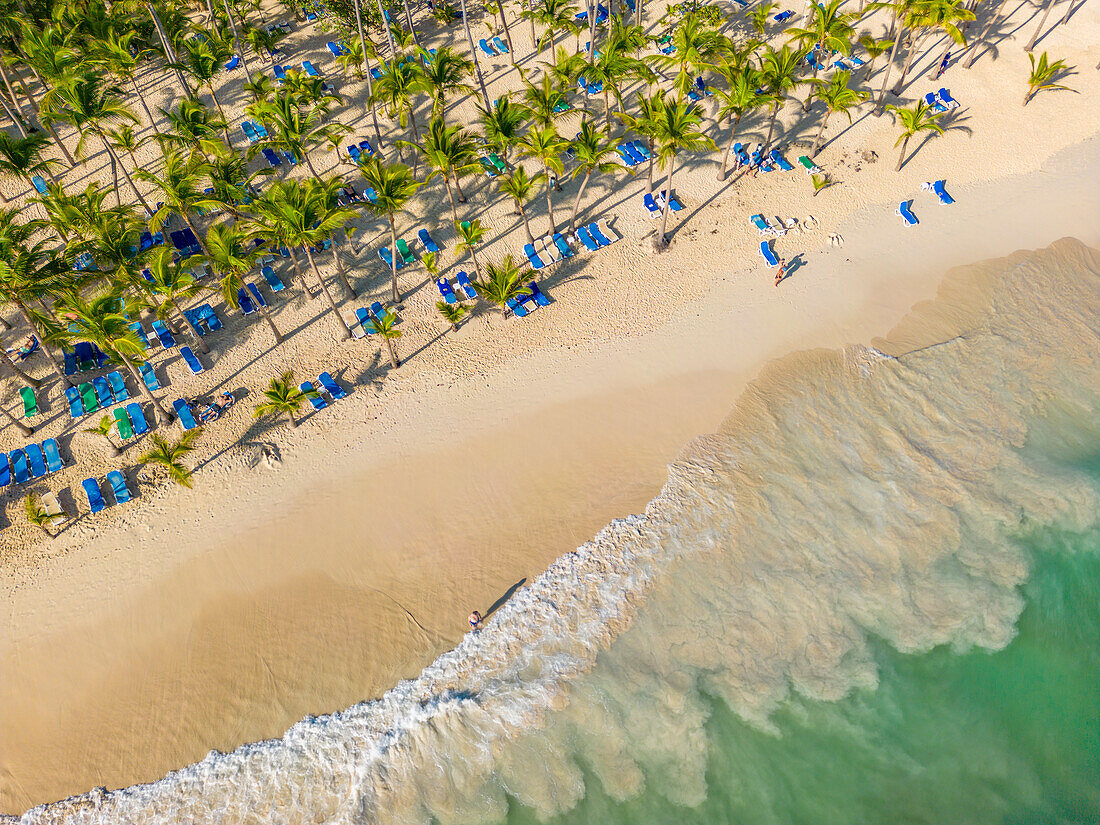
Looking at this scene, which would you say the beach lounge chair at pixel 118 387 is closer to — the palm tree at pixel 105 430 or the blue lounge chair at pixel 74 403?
the palm tree at pixel 105 430

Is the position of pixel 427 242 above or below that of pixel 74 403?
above

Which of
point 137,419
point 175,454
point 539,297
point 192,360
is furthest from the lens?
point 539,297

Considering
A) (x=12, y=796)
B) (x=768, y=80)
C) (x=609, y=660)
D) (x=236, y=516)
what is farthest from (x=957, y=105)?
(x=12, y=796)

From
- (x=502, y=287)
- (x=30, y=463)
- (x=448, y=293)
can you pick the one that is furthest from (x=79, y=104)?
(x=502, y=287)

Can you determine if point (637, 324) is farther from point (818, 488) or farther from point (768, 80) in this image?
point (768, 80)

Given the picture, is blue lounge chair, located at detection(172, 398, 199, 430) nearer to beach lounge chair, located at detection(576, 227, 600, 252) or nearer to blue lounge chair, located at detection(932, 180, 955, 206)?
beach lounge chair, located at detection(576, 227, 600, 252)

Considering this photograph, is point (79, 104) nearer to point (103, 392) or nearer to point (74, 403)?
point (103, 392)

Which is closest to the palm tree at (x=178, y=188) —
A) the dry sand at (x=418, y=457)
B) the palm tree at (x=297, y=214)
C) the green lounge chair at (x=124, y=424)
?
the palm tree at (x=297, y=214)

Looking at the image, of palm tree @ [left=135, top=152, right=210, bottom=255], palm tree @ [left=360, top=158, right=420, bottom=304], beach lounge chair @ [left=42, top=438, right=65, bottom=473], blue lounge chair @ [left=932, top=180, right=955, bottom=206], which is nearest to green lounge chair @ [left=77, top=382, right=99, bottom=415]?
beach lounge chair @ [left=42, top=438, right=65, bottom=473]
